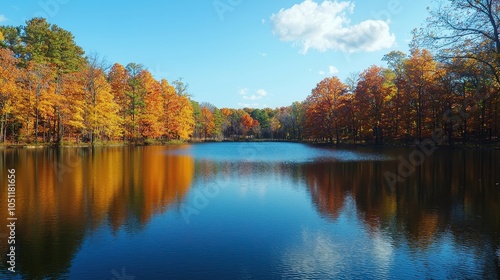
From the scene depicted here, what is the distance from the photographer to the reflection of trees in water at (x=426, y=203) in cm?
793

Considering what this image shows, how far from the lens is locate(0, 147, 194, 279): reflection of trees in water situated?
6.79 m

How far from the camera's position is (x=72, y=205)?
35.6 ft

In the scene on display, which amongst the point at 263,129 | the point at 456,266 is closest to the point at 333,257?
the point at 456,266

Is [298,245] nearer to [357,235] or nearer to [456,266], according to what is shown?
[357,235]

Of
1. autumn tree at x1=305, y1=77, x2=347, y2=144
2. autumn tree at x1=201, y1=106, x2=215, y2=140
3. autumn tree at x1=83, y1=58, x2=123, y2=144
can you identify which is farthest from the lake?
autumn tree at x1=201, y1=106, x2=215, y2=140

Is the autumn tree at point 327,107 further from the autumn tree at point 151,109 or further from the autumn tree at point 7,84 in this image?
the autumn tree at point 7,84

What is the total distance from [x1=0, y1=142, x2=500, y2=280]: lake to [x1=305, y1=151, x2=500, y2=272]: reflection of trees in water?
4cm

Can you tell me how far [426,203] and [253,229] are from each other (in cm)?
657

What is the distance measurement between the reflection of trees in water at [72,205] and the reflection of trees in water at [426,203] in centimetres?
589

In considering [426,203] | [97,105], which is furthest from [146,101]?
[426,203]

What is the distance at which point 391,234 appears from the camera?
8.07 m

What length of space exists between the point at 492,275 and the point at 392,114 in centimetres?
4696

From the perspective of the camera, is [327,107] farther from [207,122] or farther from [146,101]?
[207,122]

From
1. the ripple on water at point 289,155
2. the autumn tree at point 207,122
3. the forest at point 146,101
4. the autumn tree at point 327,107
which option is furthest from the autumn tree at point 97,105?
the autumn tree at point 207,122
